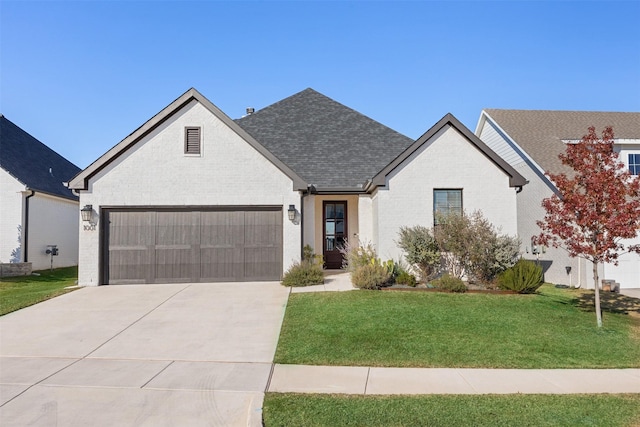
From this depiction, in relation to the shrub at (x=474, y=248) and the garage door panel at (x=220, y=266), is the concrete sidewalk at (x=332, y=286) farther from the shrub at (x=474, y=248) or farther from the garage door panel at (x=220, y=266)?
the shrub at (x=474, y=248)

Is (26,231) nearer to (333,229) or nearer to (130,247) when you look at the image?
(130,247)

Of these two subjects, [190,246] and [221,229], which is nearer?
[190,246]

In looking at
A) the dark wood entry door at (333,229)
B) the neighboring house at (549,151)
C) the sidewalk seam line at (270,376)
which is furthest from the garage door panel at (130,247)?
the neighboring house at (549,151)

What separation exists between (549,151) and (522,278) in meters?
7.57

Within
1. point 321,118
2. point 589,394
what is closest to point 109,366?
point 589,394

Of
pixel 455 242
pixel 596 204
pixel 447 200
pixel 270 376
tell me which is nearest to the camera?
pixel 270 376

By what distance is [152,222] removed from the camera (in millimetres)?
13820

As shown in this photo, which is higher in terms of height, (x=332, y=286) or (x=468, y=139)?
(x=468, y=139)

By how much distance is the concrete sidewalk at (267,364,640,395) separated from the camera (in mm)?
5641

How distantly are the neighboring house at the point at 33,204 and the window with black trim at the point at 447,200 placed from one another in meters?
17.3

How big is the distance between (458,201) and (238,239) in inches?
297

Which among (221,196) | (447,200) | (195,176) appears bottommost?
(447,200)

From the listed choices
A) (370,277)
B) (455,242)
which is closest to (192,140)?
(370,277)

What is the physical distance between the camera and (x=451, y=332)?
Result: 27.0 ft
